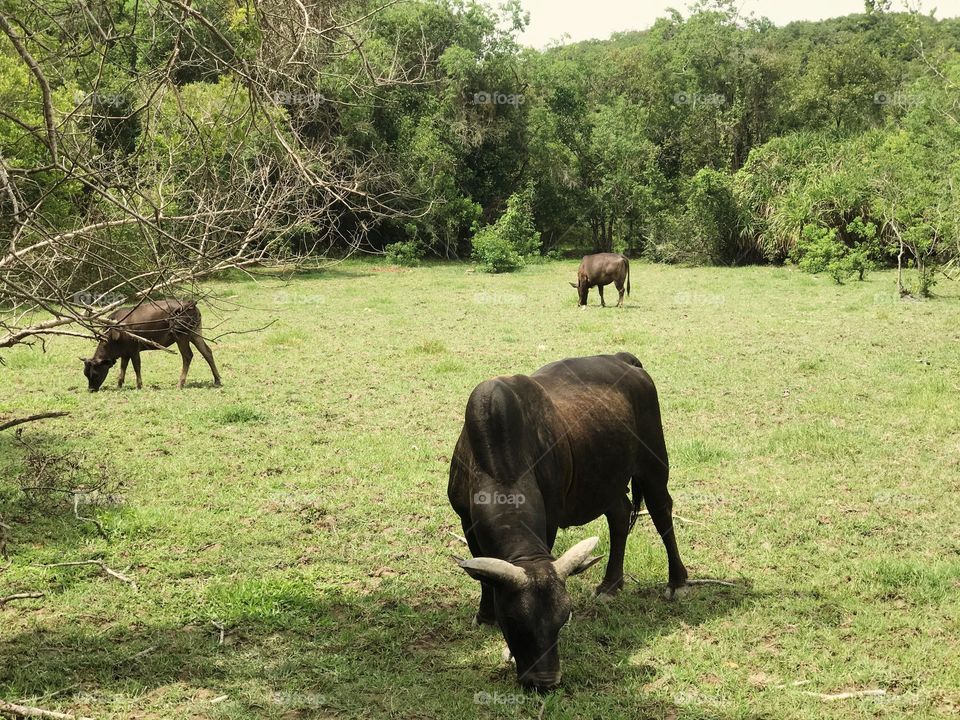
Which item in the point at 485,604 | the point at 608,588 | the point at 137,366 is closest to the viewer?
the point at 485,604

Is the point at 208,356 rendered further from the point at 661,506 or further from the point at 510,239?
the point at 510,239

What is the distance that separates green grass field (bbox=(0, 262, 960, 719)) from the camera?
488cm

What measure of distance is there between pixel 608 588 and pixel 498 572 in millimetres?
1776

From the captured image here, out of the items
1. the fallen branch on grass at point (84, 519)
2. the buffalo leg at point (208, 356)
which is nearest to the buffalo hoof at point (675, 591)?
the fallen branch on grass at point (84, 519)

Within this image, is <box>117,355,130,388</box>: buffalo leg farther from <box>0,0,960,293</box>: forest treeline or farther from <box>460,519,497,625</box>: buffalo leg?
<box>0,0,960,293</box>: forest treeline

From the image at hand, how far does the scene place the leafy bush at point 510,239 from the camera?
3011 centimetres

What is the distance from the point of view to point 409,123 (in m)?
33.8

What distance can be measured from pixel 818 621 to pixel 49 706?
457cm

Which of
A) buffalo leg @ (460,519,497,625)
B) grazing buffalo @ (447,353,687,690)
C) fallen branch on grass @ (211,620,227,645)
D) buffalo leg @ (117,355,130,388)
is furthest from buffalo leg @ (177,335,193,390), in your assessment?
buffalo leg @ (460,519,497,625)

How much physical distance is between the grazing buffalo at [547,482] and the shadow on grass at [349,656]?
0.90ft

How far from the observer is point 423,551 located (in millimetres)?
6887

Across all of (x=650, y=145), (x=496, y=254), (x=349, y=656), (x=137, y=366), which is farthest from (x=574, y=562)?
(x=650, y=145)

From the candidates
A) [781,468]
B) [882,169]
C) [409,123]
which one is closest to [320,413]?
[781,468]

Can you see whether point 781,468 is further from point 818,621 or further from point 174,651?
point 174,651
